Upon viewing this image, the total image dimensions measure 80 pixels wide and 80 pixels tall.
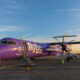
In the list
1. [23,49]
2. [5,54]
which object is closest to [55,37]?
[23,49]

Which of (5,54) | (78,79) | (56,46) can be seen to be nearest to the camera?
(78,79)

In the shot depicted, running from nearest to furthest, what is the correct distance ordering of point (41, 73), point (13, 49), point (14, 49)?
point (41, 73) < point (13, 49) < point (14, 49)

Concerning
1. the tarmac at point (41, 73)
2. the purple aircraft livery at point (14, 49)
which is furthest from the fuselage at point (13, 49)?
the tarmac at point (41, 73)

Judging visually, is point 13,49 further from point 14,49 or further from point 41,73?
point 41,73

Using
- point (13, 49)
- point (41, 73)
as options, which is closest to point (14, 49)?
point (13, 49)

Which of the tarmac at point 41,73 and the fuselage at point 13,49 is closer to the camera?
the tarmac at point 41,73

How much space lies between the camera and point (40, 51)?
18.2 m

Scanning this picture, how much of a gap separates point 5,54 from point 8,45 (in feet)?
4.18

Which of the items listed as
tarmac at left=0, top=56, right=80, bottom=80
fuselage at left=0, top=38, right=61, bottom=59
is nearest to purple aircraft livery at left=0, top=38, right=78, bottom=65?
fuselage at left=0, top=38, right=61, bottom=59

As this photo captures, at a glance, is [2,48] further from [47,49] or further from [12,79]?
[47,49]

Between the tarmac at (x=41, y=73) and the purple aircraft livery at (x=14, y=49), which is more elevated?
the purple aircraft livery at (x=14, y=49)

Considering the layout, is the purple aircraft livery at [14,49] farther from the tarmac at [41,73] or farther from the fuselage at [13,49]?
the tarmac at [41,73]

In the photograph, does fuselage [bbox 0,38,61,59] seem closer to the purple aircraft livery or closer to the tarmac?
the purple aircraft livery

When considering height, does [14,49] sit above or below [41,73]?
above
